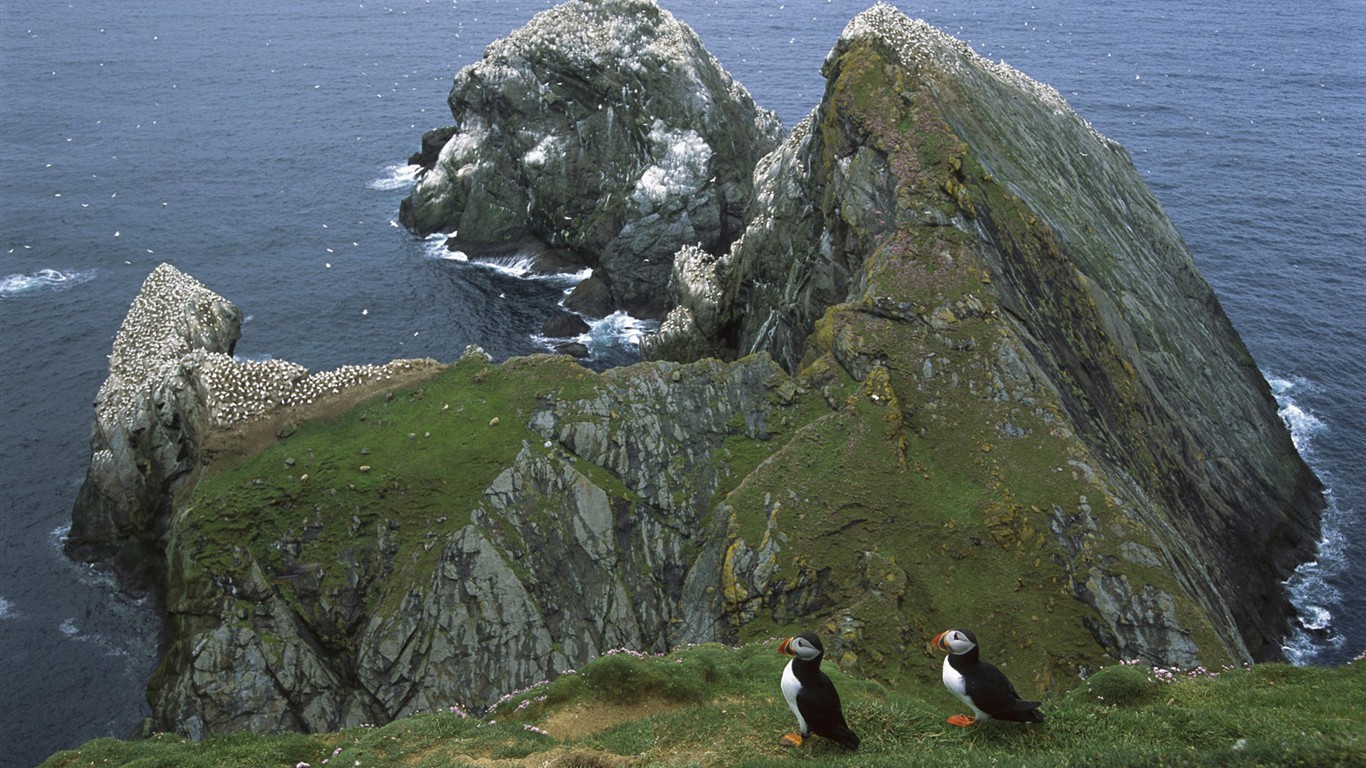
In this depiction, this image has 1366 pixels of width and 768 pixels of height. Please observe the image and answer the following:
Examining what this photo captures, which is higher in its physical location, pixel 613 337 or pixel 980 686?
pixel 980 686

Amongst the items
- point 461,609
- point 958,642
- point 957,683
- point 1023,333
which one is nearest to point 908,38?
point 1023,333

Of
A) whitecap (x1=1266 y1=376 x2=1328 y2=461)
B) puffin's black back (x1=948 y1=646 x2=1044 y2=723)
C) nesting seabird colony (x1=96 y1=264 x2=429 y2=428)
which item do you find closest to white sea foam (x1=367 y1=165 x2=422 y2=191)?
nesting seabird colony (x1=96 y1=264 x2=429 y2=428)

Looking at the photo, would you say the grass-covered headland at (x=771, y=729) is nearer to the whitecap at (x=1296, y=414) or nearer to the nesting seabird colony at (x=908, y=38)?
the nesting seabird colony at (x=908, y=38)

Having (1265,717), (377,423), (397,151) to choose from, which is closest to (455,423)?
(377,423)

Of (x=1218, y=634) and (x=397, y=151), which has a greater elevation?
(x=397, y=151)

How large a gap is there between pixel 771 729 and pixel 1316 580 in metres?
48.1

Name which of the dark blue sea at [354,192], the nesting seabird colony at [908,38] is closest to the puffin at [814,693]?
the dark blue sea at [354,192]

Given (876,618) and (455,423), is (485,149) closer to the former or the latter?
(455,423)

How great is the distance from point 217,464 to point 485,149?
57763 mm

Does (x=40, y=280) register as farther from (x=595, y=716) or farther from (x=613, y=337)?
(x=595, y=716)

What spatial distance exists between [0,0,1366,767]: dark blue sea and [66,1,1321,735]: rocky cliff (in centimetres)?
739

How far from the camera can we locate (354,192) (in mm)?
115938

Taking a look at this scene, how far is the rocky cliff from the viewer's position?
45.8 meters

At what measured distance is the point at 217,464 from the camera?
53125mm
